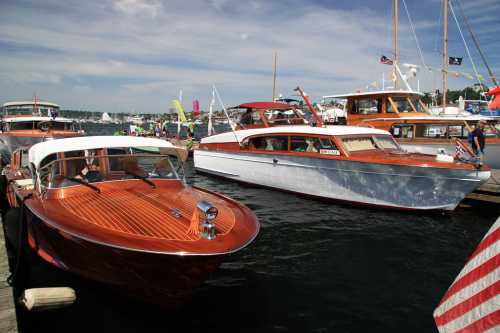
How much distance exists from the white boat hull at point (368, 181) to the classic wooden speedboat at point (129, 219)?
202 inches

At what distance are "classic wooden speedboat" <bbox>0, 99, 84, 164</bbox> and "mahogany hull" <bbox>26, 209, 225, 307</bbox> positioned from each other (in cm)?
1581

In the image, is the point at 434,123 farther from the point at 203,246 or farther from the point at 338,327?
the point at 203,246

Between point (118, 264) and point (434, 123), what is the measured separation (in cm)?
1346

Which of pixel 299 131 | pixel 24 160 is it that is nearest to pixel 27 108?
pixel 24 160

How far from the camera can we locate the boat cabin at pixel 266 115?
552 inches

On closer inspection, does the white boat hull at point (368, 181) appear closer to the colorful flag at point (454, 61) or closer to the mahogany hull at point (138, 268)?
the mahogany hull at point (138, 268)

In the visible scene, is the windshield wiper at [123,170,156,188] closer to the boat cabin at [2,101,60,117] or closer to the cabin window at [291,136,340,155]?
the cabin window at [291,136,340,155]

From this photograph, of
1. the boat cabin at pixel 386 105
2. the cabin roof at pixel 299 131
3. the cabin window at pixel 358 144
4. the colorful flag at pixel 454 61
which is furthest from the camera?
the colorful flag at pixel 454 61

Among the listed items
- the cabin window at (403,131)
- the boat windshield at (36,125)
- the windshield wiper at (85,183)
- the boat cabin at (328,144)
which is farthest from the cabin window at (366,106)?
the boat windshield at (36,125)

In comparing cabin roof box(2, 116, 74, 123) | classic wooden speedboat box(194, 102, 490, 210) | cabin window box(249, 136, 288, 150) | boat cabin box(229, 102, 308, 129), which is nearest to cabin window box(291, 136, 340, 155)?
classic wooden speedboat box(194, 102, 490, 210)

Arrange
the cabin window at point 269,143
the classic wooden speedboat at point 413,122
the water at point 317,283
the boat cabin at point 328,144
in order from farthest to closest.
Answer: the classic wooden speedboat at point 413,122 → the cabin window at point 269,143 → the boat cabin at point 328,144 → the water at point 317,283

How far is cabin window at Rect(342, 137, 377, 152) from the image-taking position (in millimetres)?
10583

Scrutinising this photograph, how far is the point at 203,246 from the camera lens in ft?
13.5

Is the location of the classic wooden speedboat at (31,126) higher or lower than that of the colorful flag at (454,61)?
lower
